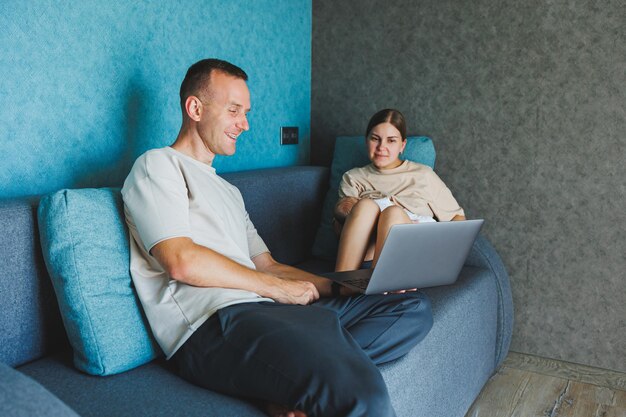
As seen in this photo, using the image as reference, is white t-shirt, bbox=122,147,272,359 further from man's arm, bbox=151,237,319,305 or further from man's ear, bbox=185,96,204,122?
man's ear, bbox=185,96,204,122

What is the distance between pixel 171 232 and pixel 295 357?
0.44 metres

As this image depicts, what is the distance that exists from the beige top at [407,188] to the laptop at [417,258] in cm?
49

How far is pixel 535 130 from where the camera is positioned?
96.4 inches

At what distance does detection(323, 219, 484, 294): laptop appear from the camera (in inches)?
59.7

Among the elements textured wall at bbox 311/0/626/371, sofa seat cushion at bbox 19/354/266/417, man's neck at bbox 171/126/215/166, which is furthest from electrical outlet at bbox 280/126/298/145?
sofa seat cushion at bbox 19/354/266/417

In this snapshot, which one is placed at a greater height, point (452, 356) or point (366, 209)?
point (366, 209)

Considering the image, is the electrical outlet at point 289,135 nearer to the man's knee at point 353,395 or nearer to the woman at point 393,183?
the woman at point 393,183

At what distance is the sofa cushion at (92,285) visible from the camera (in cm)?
132

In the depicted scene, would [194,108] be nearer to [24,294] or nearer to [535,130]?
[24,294]

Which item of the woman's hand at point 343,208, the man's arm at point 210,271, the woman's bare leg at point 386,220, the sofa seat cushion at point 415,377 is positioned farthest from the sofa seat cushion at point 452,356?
the woman's hand at point 343,208

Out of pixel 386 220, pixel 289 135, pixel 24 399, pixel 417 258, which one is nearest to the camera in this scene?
pixel 24 399

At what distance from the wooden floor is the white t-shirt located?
3.78 ft

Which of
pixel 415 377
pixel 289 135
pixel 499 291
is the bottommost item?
pixel 499 291

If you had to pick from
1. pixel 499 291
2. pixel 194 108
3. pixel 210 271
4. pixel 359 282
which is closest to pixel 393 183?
pixel 499 291
